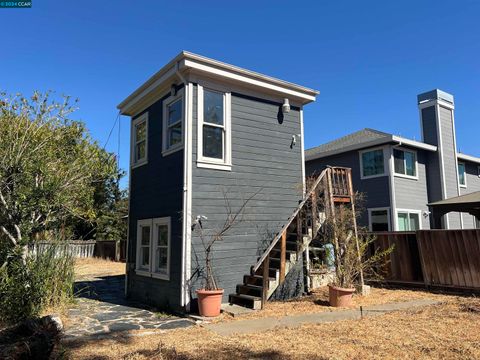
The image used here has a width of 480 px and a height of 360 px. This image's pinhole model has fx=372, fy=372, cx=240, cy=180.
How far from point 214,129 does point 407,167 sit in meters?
11.1

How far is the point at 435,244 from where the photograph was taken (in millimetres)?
9914

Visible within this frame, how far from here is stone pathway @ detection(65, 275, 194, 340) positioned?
660cm

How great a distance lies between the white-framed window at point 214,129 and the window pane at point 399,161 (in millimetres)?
9687

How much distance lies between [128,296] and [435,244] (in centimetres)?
840

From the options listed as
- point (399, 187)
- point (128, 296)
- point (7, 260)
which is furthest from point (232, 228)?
point (399, 187)

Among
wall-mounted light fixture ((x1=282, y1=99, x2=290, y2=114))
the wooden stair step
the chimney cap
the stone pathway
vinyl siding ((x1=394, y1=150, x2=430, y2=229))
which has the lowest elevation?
the stone pathway

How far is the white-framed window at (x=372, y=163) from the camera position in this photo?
51.9 ft

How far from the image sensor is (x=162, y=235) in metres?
9.16

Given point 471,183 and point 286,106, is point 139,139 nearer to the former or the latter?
point 286,106

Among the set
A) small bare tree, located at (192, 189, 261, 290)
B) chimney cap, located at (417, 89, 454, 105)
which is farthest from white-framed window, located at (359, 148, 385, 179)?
small bare tree, located at (192, 189, 261, 290)

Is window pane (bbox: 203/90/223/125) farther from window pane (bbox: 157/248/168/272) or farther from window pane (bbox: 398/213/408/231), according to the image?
window pane (bbox: 398/213/408/231)

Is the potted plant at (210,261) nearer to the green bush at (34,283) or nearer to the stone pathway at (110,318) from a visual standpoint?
the stone pathway at (110,318)

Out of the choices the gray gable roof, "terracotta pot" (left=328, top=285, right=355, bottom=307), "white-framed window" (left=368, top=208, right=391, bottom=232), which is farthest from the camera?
the gray gable roof

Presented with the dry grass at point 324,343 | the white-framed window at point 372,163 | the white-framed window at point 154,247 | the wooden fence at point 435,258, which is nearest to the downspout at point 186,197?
the white-framed window at point 154,247
